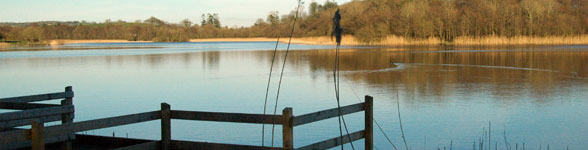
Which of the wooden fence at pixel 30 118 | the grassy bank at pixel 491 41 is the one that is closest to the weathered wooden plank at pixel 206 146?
the wooden fence at pixel 30 118

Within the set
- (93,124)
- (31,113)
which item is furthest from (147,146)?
(31,113)

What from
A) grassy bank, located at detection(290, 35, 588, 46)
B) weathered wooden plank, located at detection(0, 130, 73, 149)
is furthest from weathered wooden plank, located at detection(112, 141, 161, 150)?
grassy bank, located at detection(290, 35, 588, 46)

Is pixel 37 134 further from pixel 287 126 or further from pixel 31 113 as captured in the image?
pixel 287 126

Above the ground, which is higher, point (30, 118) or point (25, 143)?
point (30, 118)

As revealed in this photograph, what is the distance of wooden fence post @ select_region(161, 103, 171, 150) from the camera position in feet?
20.3

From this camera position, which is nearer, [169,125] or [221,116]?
[221,116]

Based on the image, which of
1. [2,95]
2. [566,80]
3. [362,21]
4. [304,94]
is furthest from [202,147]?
[362,21]

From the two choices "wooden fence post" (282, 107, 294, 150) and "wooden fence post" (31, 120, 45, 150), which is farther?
"wooden fence post" (282, 107, 294, 150)

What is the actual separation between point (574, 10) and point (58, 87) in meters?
81.7

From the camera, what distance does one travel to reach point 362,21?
79.6 metres

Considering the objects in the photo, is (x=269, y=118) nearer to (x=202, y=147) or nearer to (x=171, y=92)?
(x=202, y=147)

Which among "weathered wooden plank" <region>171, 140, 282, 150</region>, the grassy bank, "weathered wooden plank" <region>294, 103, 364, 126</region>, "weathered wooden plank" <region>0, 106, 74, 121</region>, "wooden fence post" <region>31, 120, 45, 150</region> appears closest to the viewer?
"wooden fence post" <region>31, 120, 45, 150</region>

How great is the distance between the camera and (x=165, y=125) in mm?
6262

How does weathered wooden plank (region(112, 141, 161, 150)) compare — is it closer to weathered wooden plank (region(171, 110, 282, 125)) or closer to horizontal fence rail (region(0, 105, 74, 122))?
weathered wooden plank (region(171, 110, 282, 125))
